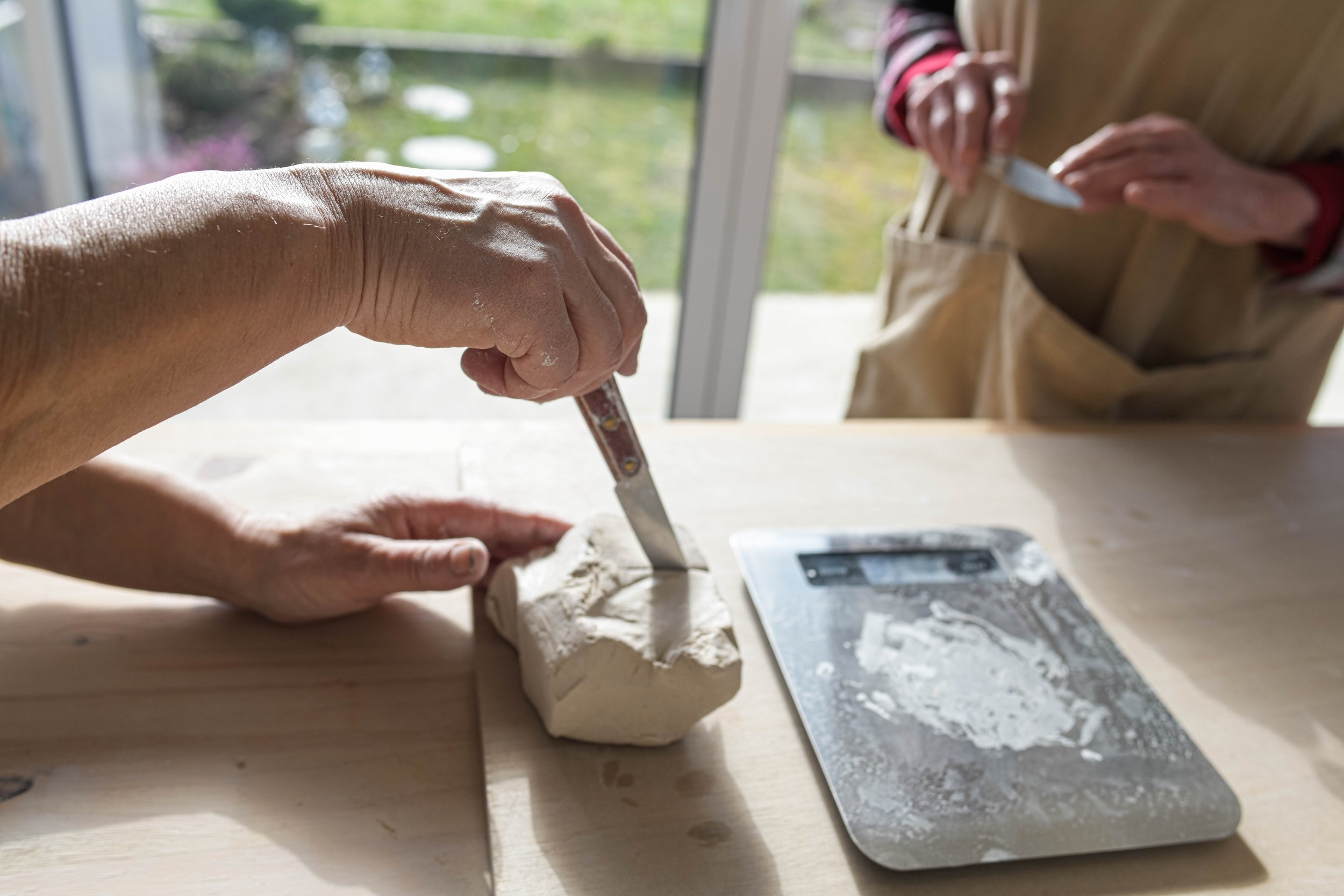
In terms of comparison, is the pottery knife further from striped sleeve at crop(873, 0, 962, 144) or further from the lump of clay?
striped sleeve at crop(873, 0, 962, 144)

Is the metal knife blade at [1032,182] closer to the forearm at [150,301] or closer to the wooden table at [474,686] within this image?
the wooden table at [474,686]

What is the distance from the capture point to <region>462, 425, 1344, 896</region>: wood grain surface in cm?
65

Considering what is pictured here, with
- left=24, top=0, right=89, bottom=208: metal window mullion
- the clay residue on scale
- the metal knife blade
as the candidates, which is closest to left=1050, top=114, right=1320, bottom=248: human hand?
the metal knife blade

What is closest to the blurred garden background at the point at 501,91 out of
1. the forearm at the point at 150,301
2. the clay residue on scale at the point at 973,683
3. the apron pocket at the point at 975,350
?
the apron pocket at the point at 975,350

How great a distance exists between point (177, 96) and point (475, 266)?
1.41 m

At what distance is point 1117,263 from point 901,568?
591mm

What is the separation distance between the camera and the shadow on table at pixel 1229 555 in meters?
0.84

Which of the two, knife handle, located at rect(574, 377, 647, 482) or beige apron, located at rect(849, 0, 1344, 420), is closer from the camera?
knife handle, located at rect(574, 377, 647, 482)

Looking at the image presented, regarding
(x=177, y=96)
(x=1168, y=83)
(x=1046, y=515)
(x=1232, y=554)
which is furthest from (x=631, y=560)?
(x=177, y=96)

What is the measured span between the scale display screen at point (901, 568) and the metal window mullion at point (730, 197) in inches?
42.1

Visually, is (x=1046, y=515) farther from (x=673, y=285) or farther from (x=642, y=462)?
(x=673, y=285)

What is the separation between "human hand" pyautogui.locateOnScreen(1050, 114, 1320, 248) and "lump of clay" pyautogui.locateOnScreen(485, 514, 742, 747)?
64 centimetres

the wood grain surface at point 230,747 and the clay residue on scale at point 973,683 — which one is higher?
the clay residue on scale at point 973,683

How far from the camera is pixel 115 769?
667mm
